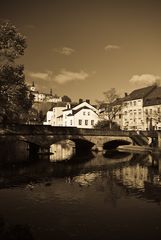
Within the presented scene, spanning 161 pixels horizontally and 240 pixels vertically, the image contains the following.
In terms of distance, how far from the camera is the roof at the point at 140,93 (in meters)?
95.0

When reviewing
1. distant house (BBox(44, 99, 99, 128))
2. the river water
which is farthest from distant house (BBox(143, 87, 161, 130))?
the river water

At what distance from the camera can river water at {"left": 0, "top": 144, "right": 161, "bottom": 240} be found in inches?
568

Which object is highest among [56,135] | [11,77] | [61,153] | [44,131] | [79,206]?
[11,77]

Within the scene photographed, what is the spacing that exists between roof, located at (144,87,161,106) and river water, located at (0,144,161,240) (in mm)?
59975

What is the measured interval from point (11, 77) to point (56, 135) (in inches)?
799

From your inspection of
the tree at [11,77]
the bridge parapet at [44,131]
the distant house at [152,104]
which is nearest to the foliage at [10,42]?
the tree at [11,77]

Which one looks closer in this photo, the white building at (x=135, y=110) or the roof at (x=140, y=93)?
the white building at (x=135, y=110)

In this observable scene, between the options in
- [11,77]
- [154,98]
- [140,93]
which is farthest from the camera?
[140,93]

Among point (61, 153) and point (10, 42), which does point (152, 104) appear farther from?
point (10, 42)

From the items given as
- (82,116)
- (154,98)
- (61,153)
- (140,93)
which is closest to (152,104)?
(154,98)

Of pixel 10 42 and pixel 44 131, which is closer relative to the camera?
pixel 10 42

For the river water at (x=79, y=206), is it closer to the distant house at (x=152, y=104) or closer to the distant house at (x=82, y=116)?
the distant house at (x=152, y=104)

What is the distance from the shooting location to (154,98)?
90.8 m

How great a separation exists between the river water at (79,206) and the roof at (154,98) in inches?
2361
